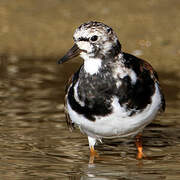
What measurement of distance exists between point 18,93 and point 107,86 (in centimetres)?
365

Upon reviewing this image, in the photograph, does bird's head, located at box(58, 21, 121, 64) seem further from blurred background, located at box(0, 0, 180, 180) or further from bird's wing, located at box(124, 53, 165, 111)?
blurred background, located at box(0, 0, 180, 180)

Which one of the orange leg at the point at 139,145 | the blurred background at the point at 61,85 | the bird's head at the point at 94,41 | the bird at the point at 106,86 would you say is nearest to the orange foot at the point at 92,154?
the blurred background at the point at 61,85

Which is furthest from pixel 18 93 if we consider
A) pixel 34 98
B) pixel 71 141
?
pixel 71 141

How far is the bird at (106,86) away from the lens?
6719mm

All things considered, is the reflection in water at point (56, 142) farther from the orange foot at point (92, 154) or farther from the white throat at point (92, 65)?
the white throat at point (92, 65)

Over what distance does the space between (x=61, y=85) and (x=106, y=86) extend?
3817mm

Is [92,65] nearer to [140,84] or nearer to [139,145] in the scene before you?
[140,84]

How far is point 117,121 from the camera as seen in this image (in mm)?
6812

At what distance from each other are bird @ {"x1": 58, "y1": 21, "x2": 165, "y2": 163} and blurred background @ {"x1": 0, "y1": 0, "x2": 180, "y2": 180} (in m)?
0.57

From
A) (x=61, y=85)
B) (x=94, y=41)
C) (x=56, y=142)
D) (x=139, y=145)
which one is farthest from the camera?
(x=61, y=85)

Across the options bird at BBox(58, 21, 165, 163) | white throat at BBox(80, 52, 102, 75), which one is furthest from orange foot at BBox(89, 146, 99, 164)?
white throat at BBox(80, 52, 102, 75)

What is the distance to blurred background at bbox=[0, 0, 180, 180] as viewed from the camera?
7227 mm

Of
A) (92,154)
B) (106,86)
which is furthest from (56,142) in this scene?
(106,86)

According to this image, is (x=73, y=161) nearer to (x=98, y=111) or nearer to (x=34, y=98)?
(x=98, y=111)
